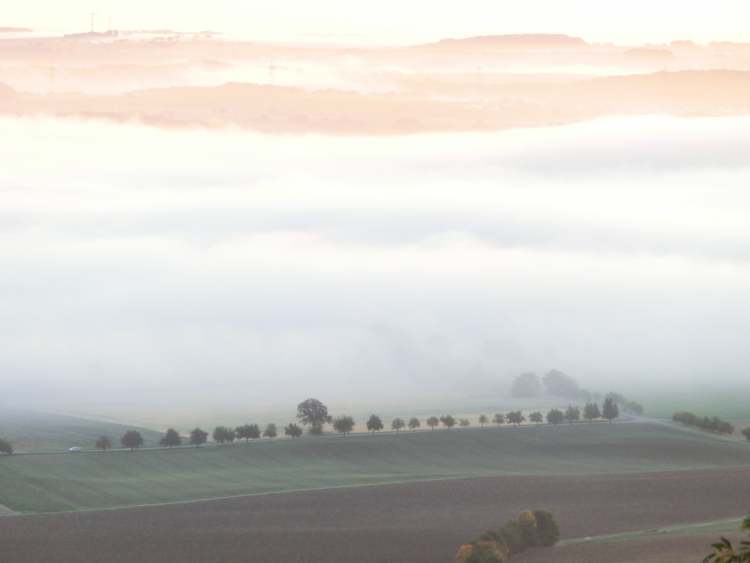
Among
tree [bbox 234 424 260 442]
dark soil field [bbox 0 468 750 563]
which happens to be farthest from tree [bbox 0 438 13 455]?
dark soil field [bbox 0 468 750 563]

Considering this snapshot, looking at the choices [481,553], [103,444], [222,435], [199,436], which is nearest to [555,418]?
[222,435]

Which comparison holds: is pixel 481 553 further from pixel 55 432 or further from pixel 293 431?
pixel 55 432

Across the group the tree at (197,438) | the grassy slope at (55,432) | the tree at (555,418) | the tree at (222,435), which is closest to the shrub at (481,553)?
the grassy slope at (55,432)

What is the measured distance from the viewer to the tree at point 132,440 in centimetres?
16662

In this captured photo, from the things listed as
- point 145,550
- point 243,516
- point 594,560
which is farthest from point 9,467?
point 594,560

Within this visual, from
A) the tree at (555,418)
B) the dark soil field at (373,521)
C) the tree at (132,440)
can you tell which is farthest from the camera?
the tree at (555,418)

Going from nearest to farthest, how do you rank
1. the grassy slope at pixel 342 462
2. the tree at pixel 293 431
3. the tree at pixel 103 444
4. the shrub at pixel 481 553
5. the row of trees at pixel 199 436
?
the shrub at pixel 481 553 < the grassy slope at pixel 342 462 < the tree at pixel 103 444 < the row of trees at pixel 199 436 < the tree at pixel 293 431

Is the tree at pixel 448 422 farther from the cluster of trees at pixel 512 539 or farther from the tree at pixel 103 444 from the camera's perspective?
the cluster of trees at pixel 512 539

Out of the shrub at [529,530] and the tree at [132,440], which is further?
the tree at [132,440]

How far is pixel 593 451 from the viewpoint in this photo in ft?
575

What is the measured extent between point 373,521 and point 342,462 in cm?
4174

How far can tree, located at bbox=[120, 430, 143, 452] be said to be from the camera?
547 feet

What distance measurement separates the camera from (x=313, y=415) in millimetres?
189000

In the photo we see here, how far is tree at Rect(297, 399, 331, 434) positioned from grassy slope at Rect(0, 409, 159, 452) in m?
17.4
